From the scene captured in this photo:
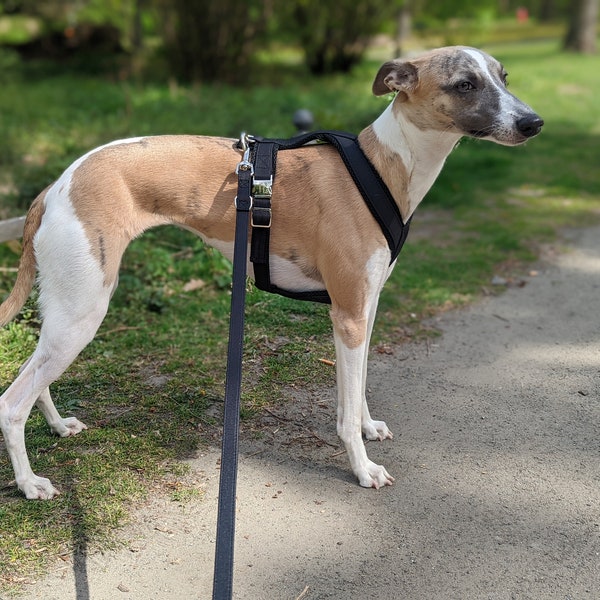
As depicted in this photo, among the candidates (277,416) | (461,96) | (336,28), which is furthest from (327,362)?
(336,28)

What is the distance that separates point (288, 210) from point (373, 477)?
51.3 inches

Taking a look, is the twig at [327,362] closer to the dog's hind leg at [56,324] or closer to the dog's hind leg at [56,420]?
the dog's hind leg at [56,420]

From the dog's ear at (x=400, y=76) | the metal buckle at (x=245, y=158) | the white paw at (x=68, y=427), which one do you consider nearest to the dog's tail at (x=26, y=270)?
the white paw at (x=68, y=427)

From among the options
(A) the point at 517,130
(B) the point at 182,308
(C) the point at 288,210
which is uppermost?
(A) the point at 517,130

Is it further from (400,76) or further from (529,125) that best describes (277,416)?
(529,125)

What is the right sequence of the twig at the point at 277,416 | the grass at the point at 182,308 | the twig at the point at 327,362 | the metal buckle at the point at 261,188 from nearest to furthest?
the metal buckle at the point at 261,188 < the grass at the point at 182,308 < the twig at the point at 277,416 < the twig at the point at 327,362

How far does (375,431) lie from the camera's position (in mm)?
3840

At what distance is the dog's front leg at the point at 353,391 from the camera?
3.32 metres

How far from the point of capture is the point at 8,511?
322 centimetres

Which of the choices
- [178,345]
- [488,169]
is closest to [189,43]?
[488,169]

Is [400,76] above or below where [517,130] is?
above

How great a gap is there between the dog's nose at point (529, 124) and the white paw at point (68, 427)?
258 cm

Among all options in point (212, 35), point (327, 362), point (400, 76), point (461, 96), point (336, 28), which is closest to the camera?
point (461, 96)

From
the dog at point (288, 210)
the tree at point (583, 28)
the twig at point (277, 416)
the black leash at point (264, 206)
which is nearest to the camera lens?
the black leash at point (264, 206)
